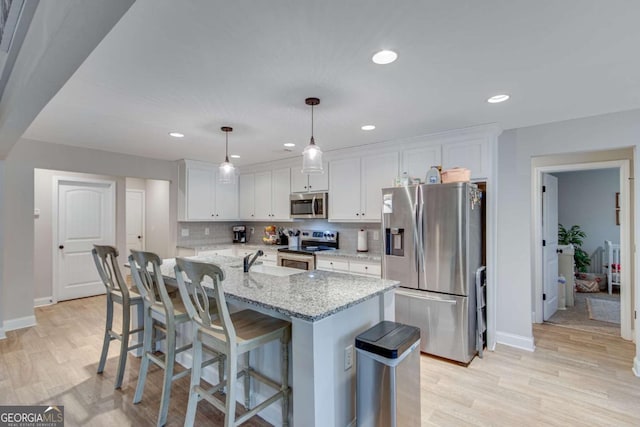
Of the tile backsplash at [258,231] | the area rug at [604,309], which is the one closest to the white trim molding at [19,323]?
the tile backsplash at [258,231]

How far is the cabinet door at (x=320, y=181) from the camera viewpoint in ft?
14.5

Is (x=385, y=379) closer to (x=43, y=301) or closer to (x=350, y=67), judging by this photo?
(x=350, y=67)

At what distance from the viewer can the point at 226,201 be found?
5523 millimetres

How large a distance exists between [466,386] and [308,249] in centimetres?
261

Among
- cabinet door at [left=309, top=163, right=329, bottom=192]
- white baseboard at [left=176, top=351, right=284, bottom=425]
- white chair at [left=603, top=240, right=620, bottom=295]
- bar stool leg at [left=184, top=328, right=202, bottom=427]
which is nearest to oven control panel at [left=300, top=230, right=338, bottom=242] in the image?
cabinet door at [left=309, top=163, right=329, bottom=192]

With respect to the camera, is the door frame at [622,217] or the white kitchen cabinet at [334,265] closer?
the door frame at [622,217]

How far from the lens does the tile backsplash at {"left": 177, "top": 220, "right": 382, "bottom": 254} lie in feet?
14.2

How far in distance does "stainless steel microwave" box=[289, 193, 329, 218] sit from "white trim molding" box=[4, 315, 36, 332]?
3591mm

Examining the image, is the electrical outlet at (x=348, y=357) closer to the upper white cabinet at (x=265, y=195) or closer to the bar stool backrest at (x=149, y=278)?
the bar stool backrest at (x=149, y=278)

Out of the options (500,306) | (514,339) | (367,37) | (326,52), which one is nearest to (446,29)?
(367,37)

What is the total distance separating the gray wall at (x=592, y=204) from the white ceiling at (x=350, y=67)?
4.05 m

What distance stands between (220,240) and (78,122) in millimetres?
3136

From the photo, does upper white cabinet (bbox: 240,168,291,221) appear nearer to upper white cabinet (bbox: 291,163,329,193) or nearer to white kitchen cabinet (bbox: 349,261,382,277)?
upper white cabinet (bbox: 291,163,329,193)

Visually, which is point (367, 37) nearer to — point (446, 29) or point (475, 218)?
point (446, 29)
